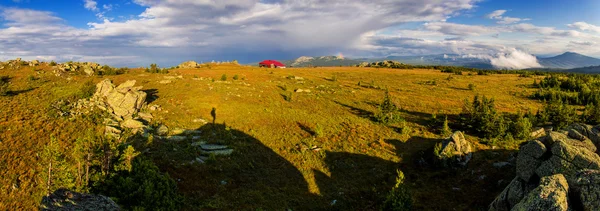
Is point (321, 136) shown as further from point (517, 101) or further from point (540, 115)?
point (517, 101)

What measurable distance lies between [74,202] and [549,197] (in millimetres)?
17543

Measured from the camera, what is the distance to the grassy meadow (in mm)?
18766

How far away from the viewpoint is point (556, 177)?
388 inches

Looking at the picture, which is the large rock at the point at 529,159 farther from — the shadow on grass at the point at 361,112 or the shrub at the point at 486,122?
the shadow on grass at the point at 361,112

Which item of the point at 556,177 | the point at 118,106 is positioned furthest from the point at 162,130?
the point at 556,177

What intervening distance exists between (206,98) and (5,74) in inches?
1273

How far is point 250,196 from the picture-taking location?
19.0m

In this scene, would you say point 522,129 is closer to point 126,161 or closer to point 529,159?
point 529,159

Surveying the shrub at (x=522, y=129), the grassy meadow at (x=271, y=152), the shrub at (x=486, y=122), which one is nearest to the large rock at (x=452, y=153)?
the grassy meadow at (x=271, y=152)

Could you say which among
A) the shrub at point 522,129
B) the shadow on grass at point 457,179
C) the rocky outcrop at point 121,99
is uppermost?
the rocky outcrop at point 121,99

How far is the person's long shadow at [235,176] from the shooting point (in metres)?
18.3

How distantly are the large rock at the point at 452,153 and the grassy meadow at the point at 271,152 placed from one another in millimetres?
803

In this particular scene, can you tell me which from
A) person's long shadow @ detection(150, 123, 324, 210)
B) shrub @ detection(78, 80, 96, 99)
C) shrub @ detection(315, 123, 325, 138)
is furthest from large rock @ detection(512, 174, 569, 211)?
shrub @ detection(78, 80, 96, 99)

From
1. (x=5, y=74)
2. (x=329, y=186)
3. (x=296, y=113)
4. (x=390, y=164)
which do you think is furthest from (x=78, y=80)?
(x=390, y=164)
